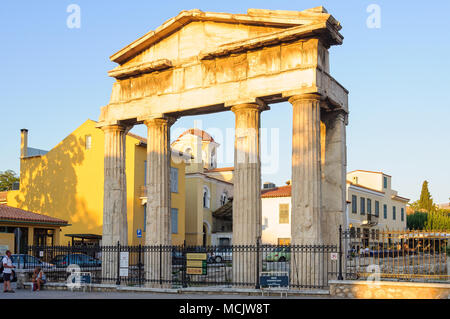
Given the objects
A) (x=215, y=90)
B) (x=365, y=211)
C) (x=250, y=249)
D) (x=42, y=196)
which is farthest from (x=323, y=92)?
(x=365, y=211)

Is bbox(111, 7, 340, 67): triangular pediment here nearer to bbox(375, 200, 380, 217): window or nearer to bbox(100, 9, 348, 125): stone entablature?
bbox(100, 9, 348, 125): stone entablature

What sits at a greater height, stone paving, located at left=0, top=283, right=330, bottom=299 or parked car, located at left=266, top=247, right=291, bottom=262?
parked car, located at left=266, top=247, right=291, bottom=262

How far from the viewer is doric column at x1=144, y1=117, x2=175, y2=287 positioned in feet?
68.8

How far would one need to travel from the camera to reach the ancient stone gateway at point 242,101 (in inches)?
727

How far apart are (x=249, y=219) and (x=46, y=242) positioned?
20828mm

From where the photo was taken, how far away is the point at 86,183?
4091cm

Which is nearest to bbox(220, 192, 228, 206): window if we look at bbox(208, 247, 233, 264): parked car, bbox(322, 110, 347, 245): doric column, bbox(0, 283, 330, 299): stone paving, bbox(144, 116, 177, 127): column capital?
bbox(208, 247, 233, 264): parked car

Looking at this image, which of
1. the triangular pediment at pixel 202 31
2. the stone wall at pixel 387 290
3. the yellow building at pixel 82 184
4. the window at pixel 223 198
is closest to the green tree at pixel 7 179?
the yellow building at pixel 82 184

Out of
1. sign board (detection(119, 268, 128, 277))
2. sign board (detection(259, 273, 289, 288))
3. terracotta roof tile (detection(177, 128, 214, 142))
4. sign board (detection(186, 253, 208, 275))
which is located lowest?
sign board (detection(119, 268, 128, 277))

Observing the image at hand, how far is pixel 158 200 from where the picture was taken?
21.6m

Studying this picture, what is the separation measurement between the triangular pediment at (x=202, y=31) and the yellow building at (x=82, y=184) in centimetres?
1670

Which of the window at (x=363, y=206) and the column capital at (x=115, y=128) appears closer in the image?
the column capital at (x=115, y=128)

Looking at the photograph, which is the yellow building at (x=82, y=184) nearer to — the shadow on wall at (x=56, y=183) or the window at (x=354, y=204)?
the shadow on wall at (x=56, y=183)

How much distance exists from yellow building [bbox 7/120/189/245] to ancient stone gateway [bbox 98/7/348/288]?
16040 millimetres
